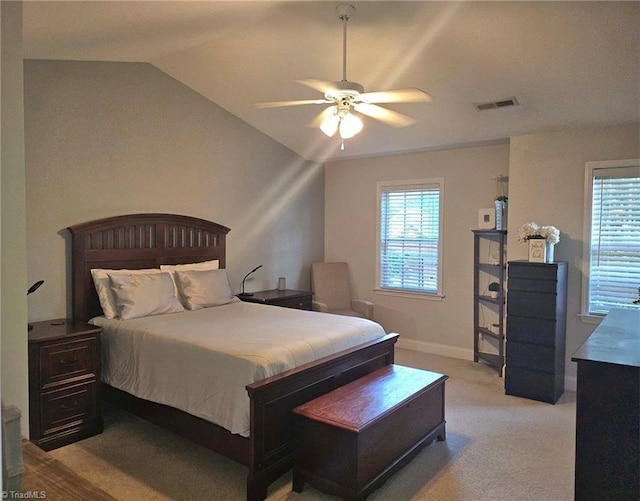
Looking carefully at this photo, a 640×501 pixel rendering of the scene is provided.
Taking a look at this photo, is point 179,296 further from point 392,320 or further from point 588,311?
point 588,311

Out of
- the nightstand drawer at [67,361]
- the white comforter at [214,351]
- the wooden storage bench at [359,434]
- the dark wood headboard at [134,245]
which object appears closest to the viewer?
the wooden storage bench at [359,434]

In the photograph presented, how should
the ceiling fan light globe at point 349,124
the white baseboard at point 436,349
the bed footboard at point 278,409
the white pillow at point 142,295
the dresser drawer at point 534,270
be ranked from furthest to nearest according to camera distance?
the white baseboard at point 436,349 < the dresser drawer at point 534,270 < the white pillow at point 142,295 < the ceiling fan light globe at point 349,124 < the bed footboard at point 278,409

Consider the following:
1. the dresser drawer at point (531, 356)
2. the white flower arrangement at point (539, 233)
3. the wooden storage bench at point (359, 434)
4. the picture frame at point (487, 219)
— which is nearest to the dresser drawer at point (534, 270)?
the white flower arrangement at point (539, 233)

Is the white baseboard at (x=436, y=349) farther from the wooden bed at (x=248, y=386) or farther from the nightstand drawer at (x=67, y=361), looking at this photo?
the nightstand drawer at (x=67, y=361)

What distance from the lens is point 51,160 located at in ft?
12.5

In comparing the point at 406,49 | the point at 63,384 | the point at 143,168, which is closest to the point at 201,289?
the point at 143,168

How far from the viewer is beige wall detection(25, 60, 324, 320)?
3795 mm

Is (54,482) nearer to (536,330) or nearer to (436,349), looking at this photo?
(536,330)

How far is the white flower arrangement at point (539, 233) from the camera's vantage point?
13.6 ft

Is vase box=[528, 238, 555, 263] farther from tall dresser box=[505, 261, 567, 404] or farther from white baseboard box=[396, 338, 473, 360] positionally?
white baseboard box=[396, 338, 473, 360]

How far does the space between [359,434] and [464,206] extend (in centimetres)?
356

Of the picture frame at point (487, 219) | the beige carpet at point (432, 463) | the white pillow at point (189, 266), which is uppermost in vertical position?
the picture frame at point (487, 219)

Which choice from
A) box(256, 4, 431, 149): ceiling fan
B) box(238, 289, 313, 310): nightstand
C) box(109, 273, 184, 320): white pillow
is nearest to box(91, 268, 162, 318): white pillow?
box(109, 273, 184, 320): white pillow

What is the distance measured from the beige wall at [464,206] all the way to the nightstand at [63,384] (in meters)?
3.64
